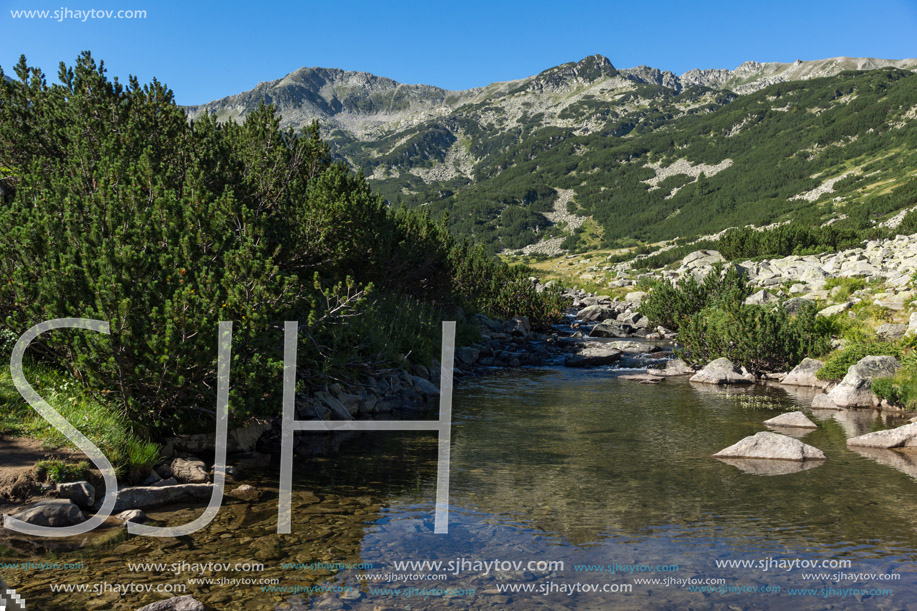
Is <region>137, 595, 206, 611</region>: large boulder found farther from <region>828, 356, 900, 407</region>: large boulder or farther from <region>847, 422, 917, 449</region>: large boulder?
<region>828, 356, 900, 407</region>: large boulder

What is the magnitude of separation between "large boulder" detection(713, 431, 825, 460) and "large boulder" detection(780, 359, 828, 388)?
9077mm

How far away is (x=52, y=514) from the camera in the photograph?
23.5 feet

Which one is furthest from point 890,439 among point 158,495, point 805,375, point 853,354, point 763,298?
point 763,298

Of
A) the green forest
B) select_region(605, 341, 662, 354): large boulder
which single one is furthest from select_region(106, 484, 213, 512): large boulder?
select_region(605, 341, 662, 354): large boulder

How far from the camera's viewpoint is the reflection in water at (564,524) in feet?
20.5

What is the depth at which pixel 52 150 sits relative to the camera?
612 inches

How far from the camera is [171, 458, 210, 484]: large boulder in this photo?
9.20 m

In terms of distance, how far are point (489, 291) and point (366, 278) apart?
1824 cm

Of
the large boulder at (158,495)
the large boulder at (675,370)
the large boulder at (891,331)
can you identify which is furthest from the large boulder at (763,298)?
the large boulder at (158,495)

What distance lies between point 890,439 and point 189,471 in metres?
13.4

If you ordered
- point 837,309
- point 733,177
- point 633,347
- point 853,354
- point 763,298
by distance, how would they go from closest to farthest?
point 853,354 → point 837,309 → point 763,298 → point 633,347 → point 733,177

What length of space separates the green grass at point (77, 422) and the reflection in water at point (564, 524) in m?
1.50

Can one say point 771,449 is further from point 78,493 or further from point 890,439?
point 78,493

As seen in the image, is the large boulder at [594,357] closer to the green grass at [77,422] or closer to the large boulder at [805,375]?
the large boulder at [805,375]
